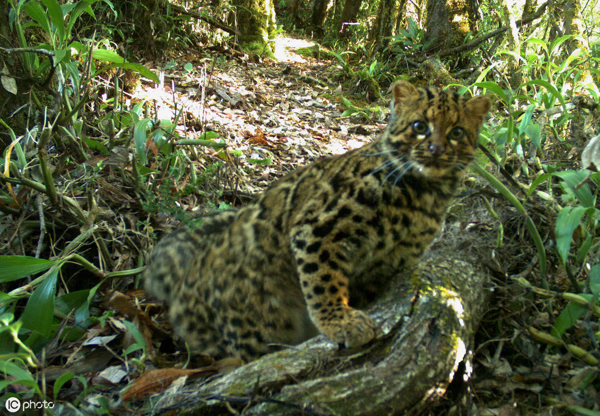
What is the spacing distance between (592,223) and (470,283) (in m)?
1.05

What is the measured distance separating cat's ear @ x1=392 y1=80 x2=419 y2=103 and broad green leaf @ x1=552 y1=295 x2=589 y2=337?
6.58 ft

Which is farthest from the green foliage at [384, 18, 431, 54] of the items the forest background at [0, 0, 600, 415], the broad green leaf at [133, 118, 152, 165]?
the broad green leaf at [133, 118, 152, 165]

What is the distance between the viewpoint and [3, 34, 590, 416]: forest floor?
9.94ft

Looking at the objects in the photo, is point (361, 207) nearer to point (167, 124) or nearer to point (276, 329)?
point (276, 329)

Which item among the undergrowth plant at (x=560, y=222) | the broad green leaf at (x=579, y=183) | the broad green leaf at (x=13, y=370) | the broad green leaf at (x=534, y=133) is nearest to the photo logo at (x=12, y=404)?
the broad green leaf at (x=13, y=370)

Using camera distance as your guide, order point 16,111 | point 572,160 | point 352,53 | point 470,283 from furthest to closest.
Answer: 1. point 352,53
2. point 572,160
3. point 16,111
4. point 470,283

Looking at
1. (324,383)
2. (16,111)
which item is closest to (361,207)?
(324,383)

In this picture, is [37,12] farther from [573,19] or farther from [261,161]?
[573,19]

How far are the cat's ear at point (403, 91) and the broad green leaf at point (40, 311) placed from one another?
3.21 m

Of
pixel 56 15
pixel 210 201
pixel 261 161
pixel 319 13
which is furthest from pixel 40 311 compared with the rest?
pixel 319 13

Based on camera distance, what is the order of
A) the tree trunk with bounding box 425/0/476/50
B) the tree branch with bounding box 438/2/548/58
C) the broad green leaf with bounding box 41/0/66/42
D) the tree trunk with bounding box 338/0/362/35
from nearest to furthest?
the broad green leaf with bounding box 41/0/66/42 < the tree branch with bounding box 438/2/548/58 < the tree trunk with bounding box 425/0/476/50 < the tree trunk with bounding box 338/0/362/35

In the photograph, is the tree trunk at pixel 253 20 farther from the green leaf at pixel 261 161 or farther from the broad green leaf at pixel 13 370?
the broad green leaf at pixel 13 370

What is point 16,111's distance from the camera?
4242 mm

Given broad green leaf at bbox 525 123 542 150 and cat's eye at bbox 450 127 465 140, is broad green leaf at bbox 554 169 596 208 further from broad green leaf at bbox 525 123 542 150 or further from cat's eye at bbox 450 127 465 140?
broad green leaf at bbox 525 123 542 150
